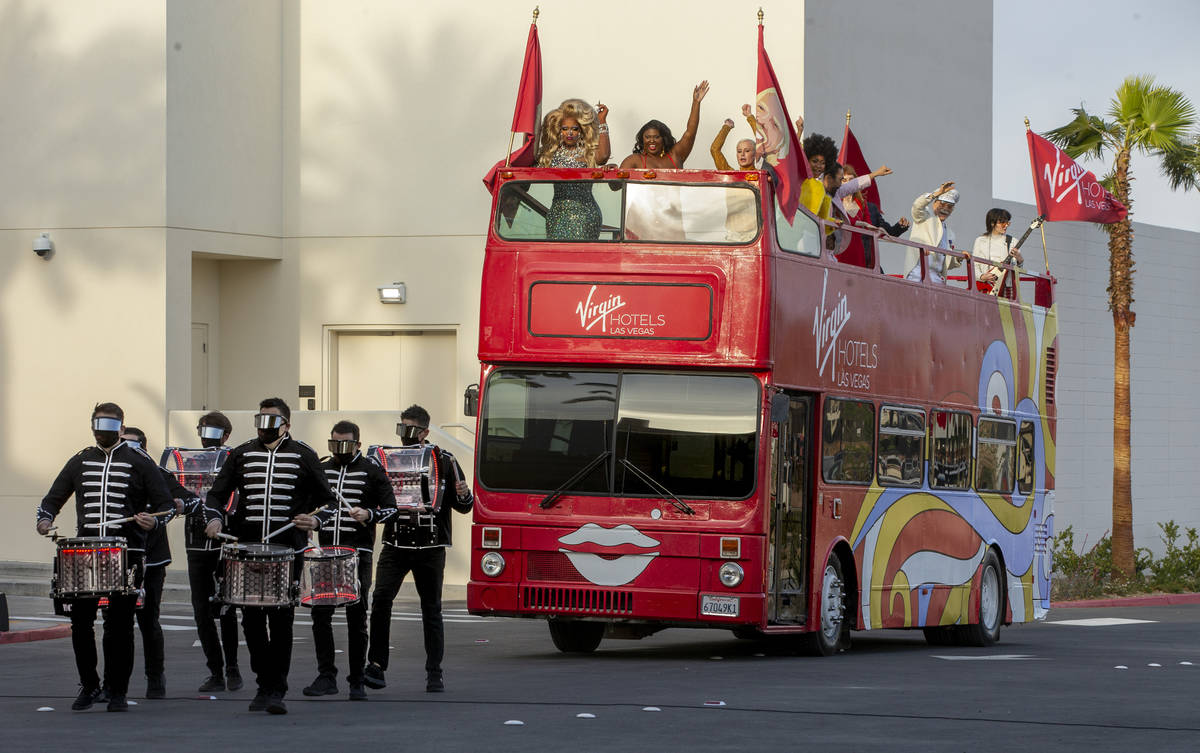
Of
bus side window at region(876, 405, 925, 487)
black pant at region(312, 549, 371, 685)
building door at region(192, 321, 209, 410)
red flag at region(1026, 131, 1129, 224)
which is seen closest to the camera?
black pant at region(312, 549, 371, 685)

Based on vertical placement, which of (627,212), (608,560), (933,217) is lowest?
(608,560)

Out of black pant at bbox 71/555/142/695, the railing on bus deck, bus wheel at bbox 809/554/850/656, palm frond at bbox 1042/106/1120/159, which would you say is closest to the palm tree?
palm frond at bbox 1042/106/1120/159

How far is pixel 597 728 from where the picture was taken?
34.8 ft

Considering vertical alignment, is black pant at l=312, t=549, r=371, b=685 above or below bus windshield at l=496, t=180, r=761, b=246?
below

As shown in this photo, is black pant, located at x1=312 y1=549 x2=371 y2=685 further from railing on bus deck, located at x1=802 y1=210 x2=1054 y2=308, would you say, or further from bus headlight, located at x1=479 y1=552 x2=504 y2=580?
railing on bus deck, located at x1=802 y1=210 x2=1054 y2=308

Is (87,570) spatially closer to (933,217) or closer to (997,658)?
(997,658)

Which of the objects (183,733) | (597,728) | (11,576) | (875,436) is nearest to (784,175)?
(875,436)

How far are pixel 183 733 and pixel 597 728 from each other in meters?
2.23

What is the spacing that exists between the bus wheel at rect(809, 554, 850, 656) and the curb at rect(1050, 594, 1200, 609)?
1191 cm

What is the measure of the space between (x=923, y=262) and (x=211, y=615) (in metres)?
8.13

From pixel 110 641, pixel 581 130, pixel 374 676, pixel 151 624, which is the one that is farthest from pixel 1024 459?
pixel 110 641

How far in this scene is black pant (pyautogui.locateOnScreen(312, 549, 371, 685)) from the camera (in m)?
12.0

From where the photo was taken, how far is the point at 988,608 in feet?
64.4

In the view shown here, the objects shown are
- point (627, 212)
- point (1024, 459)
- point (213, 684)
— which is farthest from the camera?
point (1024, 459)
